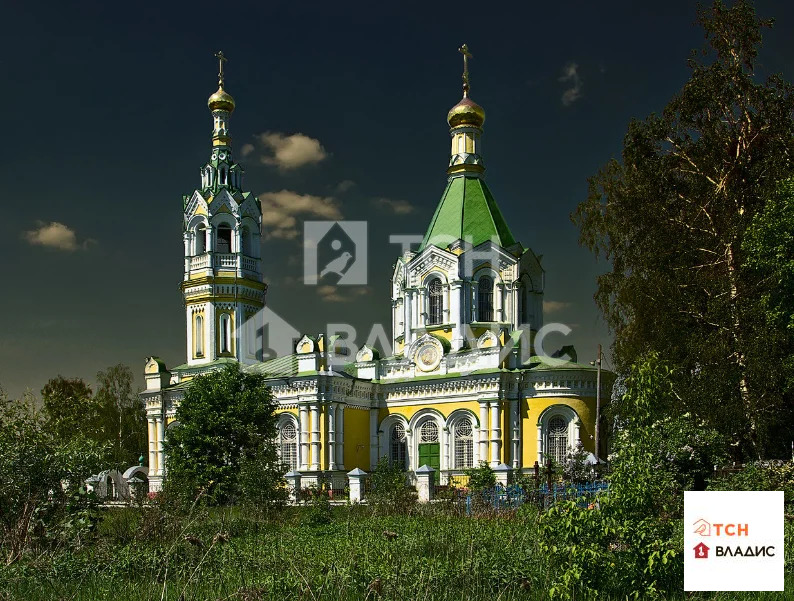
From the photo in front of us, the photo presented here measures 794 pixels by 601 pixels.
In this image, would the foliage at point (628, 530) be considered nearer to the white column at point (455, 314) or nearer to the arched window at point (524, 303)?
the white column at point (455, 314)

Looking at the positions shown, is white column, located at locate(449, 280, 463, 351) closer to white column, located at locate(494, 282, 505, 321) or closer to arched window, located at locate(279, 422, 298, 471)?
white column, located at locate(494, 282, 505, 321)

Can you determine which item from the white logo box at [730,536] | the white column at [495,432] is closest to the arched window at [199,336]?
the white column at [495,432]

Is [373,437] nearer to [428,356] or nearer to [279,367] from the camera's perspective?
[428,356]

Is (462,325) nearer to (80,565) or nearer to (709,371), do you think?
(709,371)

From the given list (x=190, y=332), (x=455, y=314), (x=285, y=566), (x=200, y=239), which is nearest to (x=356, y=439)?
(x=455, y=314)

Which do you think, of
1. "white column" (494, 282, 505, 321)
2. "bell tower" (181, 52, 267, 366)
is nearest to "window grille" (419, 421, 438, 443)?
"white column" (494, 282, 505, 321)

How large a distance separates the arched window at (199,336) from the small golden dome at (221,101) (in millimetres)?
8899

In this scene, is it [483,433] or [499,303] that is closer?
[483,433]

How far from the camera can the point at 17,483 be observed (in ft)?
36.7

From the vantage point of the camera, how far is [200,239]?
116ft

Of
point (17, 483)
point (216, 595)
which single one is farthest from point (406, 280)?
point (216, 595)

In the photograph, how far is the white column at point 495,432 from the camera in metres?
27.4

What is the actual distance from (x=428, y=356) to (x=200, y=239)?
447 inches

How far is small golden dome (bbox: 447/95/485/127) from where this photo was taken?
1307 inches
